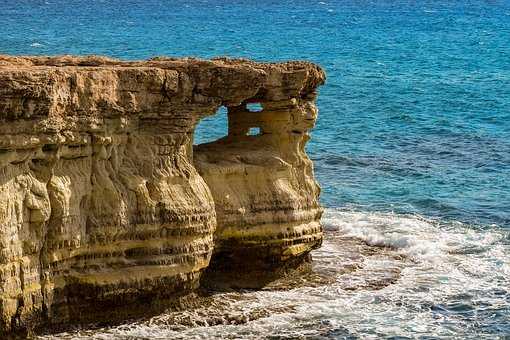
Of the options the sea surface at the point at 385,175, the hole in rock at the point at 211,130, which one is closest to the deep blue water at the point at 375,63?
the sea surface at the point at 385,175

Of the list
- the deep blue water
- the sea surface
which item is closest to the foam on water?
the sea surface

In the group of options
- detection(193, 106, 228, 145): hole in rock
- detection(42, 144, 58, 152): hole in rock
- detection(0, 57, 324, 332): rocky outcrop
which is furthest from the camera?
detection(193, 106, 228, 145): hole in rock

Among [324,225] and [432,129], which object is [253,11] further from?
[324,225]

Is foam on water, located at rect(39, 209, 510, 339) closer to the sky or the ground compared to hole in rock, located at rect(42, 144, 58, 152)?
closer to the ground

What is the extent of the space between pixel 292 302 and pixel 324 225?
680 cm

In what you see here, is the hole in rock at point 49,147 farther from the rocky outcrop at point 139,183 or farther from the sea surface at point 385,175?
the sea surface at point 385,175

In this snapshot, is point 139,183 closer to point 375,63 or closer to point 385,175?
point 385,175

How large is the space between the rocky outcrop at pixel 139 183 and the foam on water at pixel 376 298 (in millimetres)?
785

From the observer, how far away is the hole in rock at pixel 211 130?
41.7 meters

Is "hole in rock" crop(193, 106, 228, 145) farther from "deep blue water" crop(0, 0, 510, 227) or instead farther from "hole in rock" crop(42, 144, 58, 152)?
"hole in rock" crop(42, 144, 58, 152)

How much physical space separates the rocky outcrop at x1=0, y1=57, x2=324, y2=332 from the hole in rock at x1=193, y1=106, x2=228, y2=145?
52.7ft

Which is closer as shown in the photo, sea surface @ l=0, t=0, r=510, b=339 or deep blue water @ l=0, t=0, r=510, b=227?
sea surface @ l=0, t=0, r=510, b=339

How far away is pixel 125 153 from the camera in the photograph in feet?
71.7

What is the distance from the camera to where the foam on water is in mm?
21797
